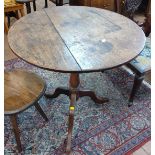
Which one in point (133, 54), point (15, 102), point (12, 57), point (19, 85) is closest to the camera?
point (133, 54)

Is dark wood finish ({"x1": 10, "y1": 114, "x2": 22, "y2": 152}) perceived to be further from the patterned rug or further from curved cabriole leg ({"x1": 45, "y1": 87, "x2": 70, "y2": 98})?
curved cabriole leg ({"x1": 45, "y1": 87, "x2": 70, "y2": 98})

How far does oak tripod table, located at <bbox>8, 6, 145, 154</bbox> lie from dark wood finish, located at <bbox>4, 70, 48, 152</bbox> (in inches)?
11.8

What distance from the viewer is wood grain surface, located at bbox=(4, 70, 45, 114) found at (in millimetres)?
1407

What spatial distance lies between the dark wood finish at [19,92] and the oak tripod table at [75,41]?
299mm

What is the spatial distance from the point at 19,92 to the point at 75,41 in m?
0.55

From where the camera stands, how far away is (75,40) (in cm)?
146

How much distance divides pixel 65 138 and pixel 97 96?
0.55 metres

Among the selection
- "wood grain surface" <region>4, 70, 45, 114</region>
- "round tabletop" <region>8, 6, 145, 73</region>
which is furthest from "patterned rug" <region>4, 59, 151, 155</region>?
"round tabletop" <region>8, 6, 145, 73</region>

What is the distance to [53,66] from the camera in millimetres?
1204

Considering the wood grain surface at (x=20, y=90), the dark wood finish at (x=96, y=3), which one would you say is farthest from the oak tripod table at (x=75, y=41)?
the dark wood finish at (x=96, y=3)

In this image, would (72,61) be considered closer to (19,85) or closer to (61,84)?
(19,85)

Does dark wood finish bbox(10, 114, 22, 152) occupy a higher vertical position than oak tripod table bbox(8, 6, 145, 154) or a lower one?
lower

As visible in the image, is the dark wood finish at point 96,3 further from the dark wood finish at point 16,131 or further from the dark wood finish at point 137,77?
the dark wood finish at point 16,131

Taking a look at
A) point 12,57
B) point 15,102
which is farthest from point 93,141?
point 12,57
